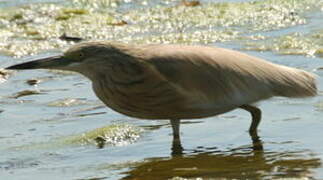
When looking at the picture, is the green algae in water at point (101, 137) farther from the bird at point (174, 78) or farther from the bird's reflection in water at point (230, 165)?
the bird's reflection in water at point (230, 165)

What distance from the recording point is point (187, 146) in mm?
7457

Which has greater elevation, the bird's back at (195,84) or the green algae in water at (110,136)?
the bird's back at (195,84)

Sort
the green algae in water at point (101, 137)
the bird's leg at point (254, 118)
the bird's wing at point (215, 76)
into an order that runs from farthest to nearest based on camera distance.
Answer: the bird's leg at point (254, 118) → the green algae in water at point (101, 137) → the bird's wing at point (215, 76)

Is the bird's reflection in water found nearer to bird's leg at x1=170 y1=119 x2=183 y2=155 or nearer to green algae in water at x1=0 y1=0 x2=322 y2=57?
bird's leg at x1=170 y1=119 x2=183 y2=155

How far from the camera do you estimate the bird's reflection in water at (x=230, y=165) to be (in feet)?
21.0

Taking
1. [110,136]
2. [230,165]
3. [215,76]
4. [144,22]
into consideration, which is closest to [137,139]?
[110,136]

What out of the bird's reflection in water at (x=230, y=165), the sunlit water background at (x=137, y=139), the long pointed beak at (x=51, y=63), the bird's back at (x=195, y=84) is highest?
the long pointed beak at (x=51, y=63)

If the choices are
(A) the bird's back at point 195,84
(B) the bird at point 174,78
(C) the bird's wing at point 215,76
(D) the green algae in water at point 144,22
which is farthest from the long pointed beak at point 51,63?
(D) the green algae in water at point 144,22

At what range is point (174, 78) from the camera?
283 inches

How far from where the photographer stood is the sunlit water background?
6648mm

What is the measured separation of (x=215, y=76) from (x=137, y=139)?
847mm

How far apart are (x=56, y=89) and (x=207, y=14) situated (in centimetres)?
403

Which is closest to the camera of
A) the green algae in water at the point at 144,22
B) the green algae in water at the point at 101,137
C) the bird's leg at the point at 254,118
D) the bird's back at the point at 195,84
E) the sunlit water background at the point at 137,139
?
the sunlit water background at the point at 137,139

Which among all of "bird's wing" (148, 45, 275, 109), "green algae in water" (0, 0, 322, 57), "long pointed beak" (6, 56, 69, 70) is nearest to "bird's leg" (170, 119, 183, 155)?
"bird's wing" (148, 45, 275, 109)
